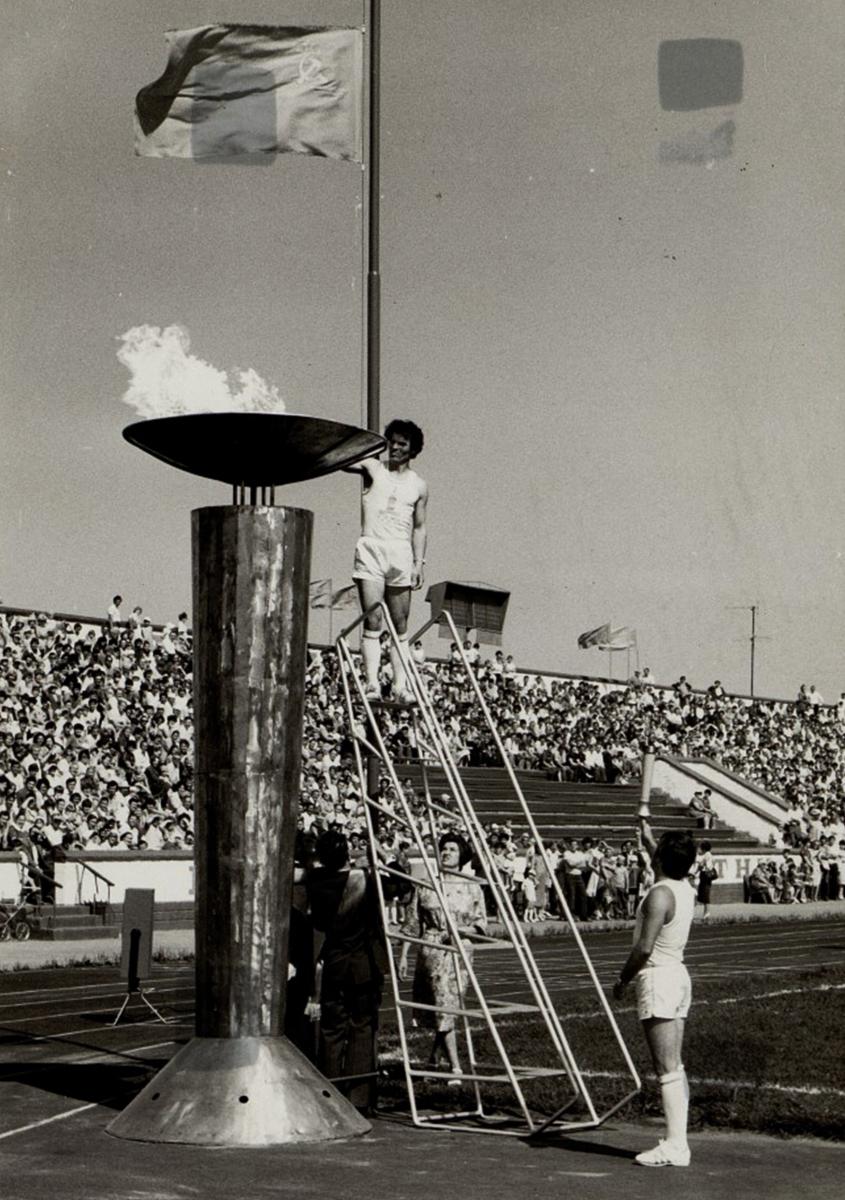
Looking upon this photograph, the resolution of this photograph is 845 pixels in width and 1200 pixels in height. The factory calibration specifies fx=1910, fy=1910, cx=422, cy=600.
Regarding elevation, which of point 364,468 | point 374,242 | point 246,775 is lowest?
point 246,775

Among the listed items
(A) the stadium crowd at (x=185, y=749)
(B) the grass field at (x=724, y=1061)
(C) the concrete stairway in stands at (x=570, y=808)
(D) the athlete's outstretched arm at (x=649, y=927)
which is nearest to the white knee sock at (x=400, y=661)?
(D) the athlete's outstretched arm at (x=649, y=927)

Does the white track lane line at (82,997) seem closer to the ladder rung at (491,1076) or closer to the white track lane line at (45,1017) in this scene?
the white track lane line at (45,1017)

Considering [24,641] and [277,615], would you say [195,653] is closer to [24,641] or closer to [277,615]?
[277,615]

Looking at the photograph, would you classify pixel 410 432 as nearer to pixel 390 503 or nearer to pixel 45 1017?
pixel 390 503

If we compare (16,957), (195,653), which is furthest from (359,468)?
(16,957)

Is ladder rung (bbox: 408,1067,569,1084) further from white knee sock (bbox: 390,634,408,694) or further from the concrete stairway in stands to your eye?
the concrete stairway in stands

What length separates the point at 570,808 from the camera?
1726 inches

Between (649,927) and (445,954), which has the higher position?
(649,927)

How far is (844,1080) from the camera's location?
12477mm

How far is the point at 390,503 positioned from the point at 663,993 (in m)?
3.49

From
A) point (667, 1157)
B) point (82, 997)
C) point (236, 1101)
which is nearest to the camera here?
point (667, 1157)

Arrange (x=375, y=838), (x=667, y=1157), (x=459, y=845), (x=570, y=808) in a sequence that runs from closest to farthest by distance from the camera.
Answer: (x=667, y=1157) < (x=375, y=838) < (x=459, y=845) < (x=570, y=808)

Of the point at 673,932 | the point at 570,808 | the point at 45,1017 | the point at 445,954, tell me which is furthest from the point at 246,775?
the point at 570,808

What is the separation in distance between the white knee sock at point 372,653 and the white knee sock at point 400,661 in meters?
0.09
